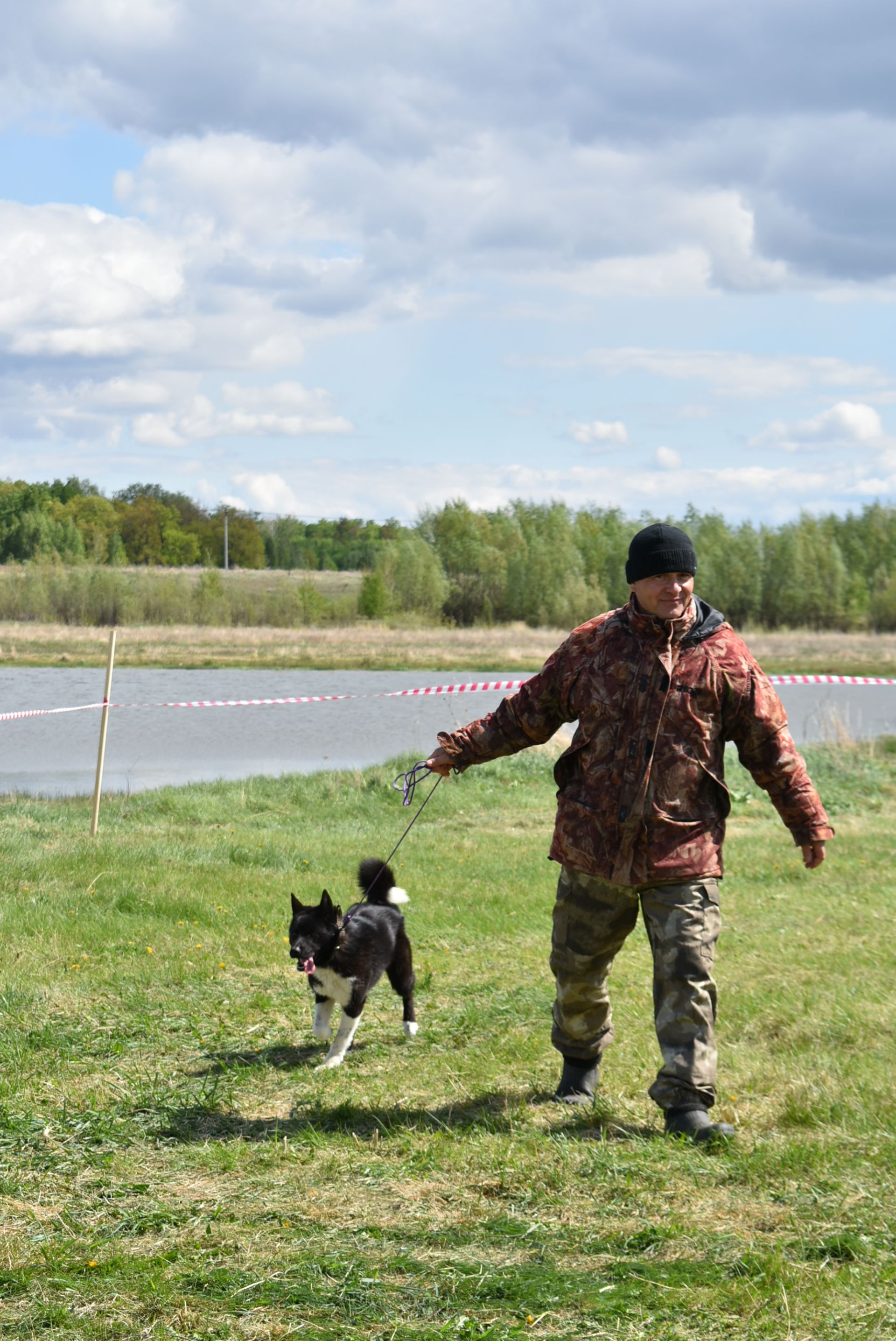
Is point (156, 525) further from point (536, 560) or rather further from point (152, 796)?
point (152, 796)

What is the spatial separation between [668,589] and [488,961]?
3.70 meters

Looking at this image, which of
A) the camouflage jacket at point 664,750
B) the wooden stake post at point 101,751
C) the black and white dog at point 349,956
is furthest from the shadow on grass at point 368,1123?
the wooden stake post at point 101,751

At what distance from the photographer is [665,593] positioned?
4773 mm

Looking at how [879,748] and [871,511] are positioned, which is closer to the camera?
[879,748]

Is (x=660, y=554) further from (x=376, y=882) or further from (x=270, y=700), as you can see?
(x=270, y=700)

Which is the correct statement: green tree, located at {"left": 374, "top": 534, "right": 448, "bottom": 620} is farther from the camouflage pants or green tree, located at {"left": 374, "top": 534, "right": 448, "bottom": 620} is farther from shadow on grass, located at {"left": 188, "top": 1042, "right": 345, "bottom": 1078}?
the camouflage pants

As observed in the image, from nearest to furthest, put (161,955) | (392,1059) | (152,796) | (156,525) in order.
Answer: (392,1059) < (161,955) < (152,796) < (156,525)

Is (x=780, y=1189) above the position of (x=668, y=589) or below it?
below

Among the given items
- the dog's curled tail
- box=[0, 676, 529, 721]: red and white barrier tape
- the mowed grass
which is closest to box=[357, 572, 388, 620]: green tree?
box=[0, 676, 529, 721]: red and white barrier tape

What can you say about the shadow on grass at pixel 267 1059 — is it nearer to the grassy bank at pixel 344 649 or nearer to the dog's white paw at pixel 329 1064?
the dog's white paw at pixel 329 1064

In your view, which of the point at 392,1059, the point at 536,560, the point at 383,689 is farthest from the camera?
the point at 536,560

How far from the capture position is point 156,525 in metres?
90.6

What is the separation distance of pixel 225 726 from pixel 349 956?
64.5 ft

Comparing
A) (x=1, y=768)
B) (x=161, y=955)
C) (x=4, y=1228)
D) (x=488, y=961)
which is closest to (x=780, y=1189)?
(x=4, y=1228)
